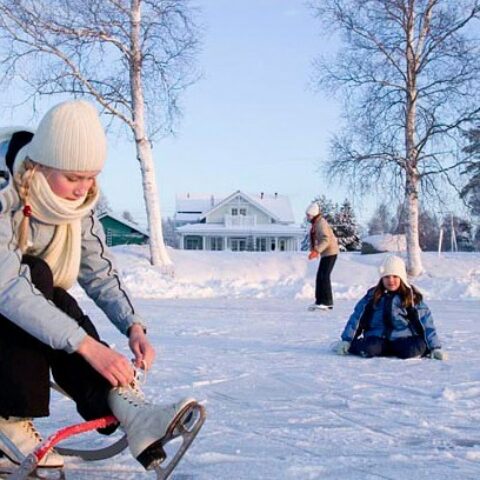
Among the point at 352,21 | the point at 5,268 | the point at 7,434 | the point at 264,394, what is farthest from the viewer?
the point at 352,21

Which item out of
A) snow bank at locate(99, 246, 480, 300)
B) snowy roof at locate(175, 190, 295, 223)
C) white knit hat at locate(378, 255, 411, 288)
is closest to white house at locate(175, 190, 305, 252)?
snowy roof at locate(175, 190, 295, 223)

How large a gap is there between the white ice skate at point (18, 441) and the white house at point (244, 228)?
4395 centimetres

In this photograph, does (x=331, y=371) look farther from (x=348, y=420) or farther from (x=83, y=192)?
(x=83, y=192)

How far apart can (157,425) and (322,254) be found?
9.22 metres

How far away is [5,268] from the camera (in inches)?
85.6

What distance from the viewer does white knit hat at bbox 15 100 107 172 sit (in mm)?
2352

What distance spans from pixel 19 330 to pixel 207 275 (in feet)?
48.4

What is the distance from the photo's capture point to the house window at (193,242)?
4968 centimetres

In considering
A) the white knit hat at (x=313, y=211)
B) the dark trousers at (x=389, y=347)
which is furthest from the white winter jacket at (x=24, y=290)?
the white knit hat at (x=313, y=211)

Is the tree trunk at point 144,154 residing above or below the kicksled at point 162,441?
above

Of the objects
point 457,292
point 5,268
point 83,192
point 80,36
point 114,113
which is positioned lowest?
point 457,292

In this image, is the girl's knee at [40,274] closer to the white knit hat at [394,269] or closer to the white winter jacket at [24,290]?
the white winter jacket at [24,290]

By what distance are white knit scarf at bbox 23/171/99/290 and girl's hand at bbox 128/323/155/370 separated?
11.3 inches

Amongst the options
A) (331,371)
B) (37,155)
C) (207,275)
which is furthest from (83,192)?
(207,275)
